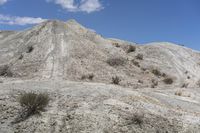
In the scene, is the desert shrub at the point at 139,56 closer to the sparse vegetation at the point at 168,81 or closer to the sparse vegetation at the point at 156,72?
the sparse vegetation at the point at 156,72

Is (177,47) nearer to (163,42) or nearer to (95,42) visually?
(163,42)

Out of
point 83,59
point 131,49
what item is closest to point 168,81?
point 83,59

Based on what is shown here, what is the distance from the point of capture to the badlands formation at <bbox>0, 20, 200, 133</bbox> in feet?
55.1

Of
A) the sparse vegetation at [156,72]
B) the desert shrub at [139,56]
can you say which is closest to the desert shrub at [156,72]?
the sparse vegetation at [156,72]

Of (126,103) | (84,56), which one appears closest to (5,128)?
(126,103)

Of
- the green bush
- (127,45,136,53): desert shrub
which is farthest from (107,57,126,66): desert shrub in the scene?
(127,45,136,53): desert shrub

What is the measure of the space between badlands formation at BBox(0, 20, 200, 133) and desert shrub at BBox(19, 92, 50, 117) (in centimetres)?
29

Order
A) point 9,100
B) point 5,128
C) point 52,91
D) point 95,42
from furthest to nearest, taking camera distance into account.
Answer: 1. point 95,42
2. point 52,91
3. point 9,100
4. point 5,128

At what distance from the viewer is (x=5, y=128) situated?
53.0 feet

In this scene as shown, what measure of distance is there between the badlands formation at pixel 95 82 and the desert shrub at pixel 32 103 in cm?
29

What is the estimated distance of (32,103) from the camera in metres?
17.3

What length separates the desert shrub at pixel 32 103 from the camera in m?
17.2

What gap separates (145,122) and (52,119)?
153 inches

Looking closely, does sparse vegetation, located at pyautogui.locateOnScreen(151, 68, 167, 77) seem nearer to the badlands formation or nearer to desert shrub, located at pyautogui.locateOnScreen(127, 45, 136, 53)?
the badlands formation
